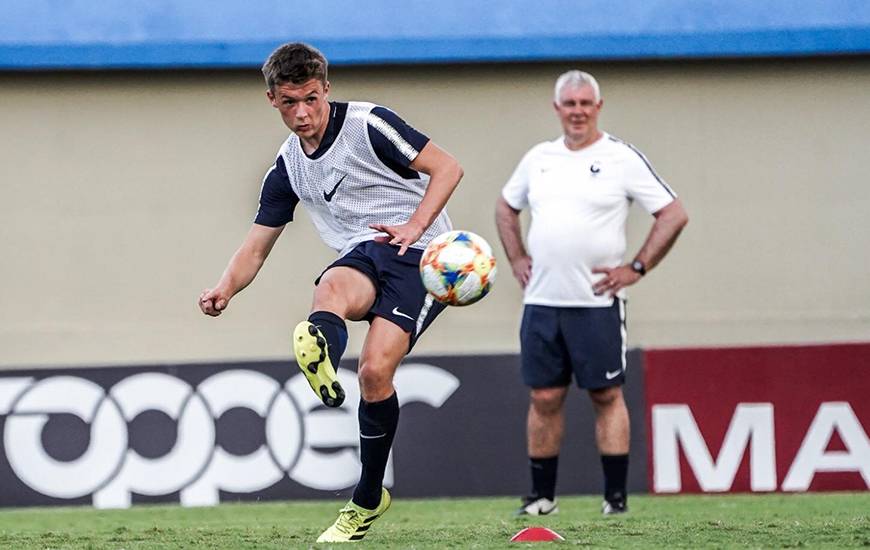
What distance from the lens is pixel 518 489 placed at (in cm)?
983

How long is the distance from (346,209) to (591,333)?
2188mm

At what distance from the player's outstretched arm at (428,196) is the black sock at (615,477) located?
244 centimetres

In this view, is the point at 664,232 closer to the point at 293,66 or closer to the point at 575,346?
the point at 575,346

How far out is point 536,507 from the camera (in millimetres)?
8172

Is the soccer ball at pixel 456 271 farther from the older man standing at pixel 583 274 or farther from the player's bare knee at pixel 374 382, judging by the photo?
the older man standing at pixel 583 274

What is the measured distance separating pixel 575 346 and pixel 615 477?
2.37 feet

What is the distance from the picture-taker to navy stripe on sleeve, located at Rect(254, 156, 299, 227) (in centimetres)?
667

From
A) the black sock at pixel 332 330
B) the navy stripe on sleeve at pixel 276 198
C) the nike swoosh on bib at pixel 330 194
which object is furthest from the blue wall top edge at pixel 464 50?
the black sock at pixel 332 330

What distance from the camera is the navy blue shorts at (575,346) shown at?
817cm

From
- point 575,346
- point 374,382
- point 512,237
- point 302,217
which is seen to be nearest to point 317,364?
point 374,382

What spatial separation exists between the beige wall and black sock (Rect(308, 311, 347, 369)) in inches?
211

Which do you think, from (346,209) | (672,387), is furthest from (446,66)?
(346,209)

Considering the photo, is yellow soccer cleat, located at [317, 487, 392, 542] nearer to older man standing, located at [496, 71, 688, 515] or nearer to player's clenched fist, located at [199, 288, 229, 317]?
player's clenched fist, located at [199, 288, 229, 317]

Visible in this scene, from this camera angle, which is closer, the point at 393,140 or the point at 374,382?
the point at 374,382
